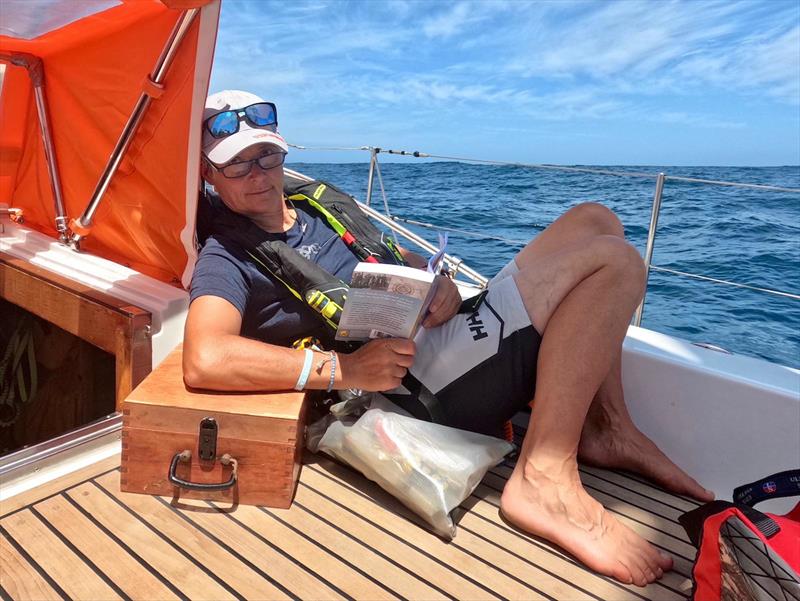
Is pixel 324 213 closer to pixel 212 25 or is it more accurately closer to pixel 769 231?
pixel 212 25

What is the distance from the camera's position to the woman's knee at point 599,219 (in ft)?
5.81

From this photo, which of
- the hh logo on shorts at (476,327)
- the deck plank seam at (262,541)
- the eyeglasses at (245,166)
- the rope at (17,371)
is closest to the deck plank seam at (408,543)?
the deck plank seam at (262,541)

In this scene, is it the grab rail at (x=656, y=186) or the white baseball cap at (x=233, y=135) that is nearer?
the white baseball cap at (x=233, y=135)

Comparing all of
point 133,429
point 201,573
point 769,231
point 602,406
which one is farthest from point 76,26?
point 769,231

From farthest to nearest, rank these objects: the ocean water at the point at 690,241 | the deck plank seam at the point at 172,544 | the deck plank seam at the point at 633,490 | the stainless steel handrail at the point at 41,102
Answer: the ocean water at the point at 690,241
the stainless steel handrail at the point at 41,102
the deck plank seam at the point at 633,490
the deck plank seam at the point at 172,544

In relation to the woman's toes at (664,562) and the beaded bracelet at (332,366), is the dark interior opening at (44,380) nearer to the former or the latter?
the beaded bracelet at (332,366)

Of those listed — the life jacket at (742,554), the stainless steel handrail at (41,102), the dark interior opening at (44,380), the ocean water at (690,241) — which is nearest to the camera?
the life jacket at (742,554)

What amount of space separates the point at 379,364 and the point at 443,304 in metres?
0.23

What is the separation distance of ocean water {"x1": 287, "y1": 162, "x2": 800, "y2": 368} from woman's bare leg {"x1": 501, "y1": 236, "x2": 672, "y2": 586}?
124 cm

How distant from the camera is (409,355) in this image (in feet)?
4.91

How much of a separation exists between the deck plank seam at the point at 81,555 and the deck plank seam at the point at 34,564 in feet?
0.21

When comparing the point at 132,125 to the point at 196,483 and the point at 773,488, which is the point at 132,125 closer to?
the point at 196,483

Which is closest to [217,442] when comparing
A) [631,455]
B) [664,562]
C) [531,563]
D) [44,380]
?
[531,563]

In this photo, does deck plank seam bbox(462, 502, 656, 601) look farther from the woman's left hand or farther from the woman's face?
the woman's face
